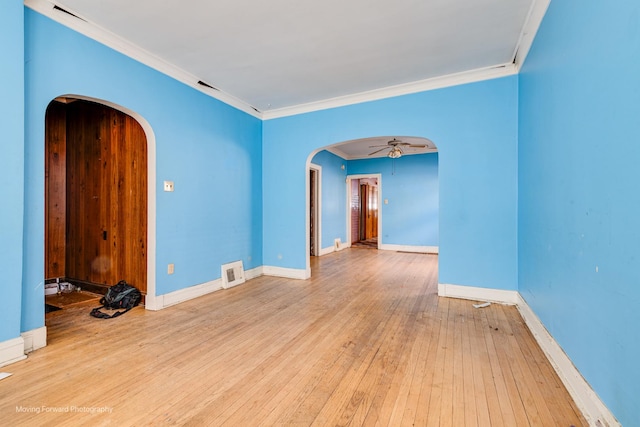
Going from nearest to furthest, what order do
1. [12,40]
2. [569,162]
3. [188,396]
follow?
[188,396], [569,162], [12,40]

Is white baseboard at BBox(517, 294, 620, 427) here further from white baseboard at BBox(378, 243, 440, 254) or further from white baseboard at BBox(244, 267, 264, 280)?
white baseboard at BBox(378, 243, 440, 254)

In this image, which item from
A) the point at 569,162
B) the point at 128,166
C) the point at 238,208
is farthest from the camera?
the point at 238,208

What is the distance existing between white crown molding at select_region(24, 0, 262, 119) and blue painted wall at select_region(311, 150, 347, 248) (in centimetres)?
352

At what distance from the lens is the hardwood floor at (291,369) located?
1.59 m

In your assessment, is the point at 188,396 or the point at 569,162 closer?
the point at 188,396

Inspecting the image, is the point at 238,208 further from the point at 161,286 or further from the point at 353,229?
the point at 353,229

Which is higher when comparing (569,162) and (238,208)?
(569,162)

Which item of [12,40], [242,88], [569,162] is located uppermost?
[242,88]

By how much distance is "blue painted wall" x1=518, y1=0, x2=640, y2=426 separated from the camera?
1240 mm

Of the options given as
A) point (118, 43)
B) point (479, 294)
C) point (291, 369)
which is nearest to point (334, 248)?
point (479, 294)

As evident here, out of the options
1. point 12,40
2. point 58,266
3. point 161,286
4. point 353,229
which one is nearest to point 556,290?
point 161,286

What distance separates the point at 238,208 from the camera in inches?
178

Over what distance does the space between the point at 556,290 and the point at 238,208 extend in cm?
398

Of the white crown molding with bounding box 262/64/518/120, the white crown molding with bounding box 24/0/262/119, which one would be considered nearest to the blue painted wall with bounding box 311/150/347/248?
the white crown molding with bounding box 262/64/518/120
